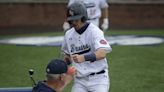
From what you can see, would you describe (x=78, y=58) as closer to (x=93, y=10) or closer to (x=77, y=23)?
(x=77, y=23)

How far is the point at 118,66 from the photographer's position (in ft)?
35.0

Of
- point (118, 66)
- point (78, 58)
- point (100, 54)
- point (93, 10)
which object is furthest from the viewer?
point (118, 66)

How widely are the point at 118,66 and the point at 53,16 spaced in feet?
33.7

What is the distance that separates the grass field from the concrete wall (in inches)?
219

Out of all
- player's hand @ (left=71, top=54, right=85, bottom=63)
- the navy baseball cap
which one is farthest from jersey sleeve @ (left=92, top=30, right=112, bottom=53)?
the navy baseball cap

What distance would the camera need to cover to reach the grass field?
8814 millimetres

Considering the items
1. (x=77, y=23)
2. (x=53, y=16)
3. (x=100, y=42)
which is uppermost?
(x=77, y=23)

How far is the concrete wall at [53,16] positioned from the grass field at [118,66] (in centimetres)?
556

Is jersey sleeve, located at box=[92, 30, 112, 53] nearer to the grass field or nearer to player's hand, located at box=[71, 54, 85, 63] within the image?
player's hand, located at box=[71, 54, 85, 63]

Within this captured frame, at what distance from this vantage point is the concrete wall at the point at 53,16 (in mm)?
20250

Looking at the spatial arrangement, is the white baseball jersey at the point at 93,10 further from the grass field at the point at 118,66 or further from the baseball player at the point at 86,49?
the baseball player at the point at 86,49

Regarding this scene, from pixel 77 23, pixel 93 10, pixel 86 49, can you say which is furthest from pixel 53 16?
pixel 77 23

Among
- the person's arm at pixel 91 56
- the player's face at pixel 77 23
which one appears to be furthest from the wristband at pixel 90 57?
the player's face at pixel 77 23

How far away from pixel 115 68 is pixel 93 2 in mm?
1635
